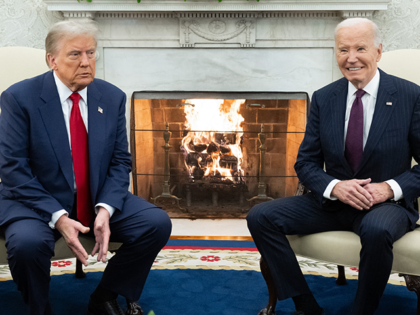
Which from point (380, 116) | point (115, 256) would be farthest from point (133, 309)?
point (380, 116)

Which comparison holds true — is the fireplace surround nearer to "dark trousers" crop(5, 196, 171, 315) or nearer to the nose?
the nose

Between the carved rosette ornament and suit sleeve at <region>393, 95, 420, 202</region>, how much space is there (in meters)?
1.61

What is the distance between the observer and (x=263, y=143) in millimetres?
3264

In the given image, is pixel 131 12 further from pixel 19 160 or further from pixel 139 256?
pixel 139 256

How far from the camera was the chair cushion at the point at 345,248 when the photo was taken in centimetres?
142

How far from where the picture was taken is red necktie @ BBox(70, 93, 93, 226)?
1.59m

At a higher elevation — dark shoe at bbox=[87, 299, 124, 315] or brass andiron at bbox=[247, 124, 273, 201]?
brass andiron at bbox=[247, 124, 273, 201]

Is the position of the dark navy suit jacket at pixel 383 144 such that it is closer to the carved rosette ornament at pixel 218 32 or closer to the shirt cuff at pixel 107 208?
the shirt cuff at pixel 107 208

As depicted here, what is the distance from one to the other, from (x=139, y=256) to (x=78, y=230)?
25 centimetres

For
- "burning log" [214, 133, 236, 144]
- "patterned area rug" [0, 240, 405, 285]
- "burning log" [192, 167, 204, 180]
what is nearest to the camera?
"patterned area rug" [0, 240, 405, 285]

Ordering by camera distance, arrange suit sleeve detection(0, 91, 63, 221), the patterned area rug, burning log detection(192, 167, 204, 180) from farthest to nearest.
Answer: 1. burning log detection(192, 167, 204, 180)
2. the patterned area rug
3. suit sleeve detection(0, 91, 63, 221)

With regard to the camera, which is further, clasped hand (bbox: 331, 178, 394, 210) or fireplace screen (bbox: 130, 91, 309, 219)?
fireplace screen (bbox: 130, 91, 309, 219)

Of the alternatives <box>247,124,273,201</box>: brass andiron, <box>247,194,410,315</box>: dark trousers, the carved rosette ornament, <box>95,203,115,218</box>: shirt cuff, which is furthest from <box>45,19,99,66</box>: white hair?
<box>247,124,273,201</box>: brass andiron

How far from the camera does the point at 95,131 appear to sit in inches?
64.3
